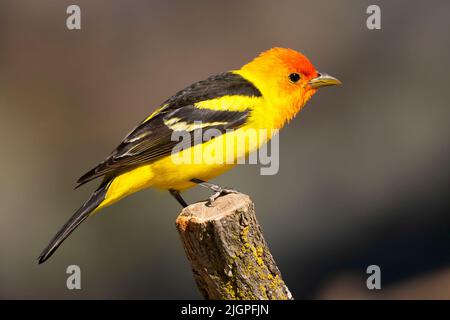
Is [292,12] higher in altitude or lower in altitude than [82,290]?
higher

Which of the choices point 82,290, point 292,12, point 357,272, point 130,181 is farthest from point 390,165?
point 130,181

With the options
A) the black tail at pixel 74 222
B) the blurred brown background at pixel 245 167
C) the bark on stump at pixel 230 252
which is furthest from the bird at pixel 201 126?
the blurred brown background at pixel 245 167

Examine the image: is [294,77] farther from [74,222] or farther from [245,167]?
[245,167]

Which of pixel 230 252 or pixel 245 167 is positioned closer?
pixel 230 252

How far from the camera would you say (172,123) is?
188 inches

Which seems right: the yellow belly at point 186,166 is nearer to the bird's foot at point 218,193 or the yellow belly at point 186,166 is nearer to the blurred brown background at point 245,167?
the bird's foot at point 218,193

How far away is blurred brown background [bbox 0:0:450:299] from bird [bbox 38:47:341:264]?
272cm

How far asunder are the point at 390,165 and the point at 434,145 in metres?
0.60

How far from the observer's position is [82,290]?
778 cm

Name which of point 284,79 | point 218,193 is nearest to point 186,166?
point 218,193

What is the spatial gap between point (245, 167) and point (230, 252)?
14.4ft

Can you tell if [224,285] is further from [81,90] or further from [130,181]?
[81,90]

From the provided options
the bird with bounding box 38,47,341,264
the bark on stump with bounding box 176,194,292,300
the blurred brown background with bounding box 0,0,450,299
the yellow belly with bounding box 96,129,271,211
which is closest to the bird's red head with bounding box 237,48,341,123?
the bird with bounding box 38,47,341,264

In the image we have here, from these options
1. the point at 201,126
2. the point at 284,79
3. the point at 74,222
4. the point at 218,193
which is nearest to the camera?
the point at 218,193
